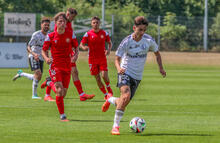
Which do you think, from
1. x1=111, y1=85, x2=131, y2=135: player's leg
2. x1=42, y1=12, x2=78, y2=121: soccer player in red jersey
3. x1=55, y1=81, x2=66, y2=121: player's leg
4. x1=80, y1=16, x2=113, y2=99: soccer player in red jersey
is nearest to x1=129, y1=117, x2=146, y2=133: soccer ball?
x1=111, y1=85, x2=131, y2=135: player's leg

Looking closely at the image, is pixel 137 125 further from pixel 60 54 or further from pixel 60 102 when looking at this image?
pixel 60 54

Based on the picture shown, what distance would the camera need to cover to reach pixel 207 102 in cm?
1561

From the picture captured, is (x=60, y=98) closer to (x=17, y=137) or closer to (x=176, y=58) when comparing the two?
(x=17, y=137)

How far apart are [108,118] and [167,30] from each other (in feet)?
97.8

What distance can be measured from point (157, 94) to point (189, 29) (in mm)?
24928

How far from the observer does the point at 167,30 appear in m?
40.9

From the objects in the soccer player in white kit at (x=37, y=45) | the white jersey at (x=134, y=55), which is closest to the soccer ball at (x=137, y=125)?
the white jersey at (x=134, y=55)

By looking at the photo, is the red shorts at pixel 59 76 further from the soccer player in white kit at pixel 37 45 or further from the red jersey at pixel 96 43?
the red jersey at pixel 96 43

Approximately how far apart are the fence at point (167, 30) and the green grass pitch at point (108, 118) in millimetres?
21097

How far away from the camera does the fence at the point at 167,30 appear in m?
40.5

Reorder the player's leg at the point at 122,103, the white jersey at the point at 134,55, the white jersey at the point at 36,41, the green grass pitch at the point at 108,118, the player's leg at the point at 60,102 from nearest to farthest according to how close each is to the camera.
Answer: the green grass pitch at the point at 108,118
the player's leg at the point at 122,103
the white jersey at the point at 134,55
the player's leg at the point at 60,102
the white jersey at the point at 36,41

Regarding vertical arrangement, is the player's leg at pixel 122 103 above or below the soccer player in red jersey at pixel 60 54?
below

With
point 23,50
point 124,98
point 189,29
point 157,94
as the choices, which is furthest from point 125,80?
point 189,29

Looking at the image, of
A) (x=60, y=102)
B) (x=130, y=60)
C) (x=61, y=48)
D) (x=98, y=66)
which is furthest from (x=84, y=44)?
(x=130, y=60)
